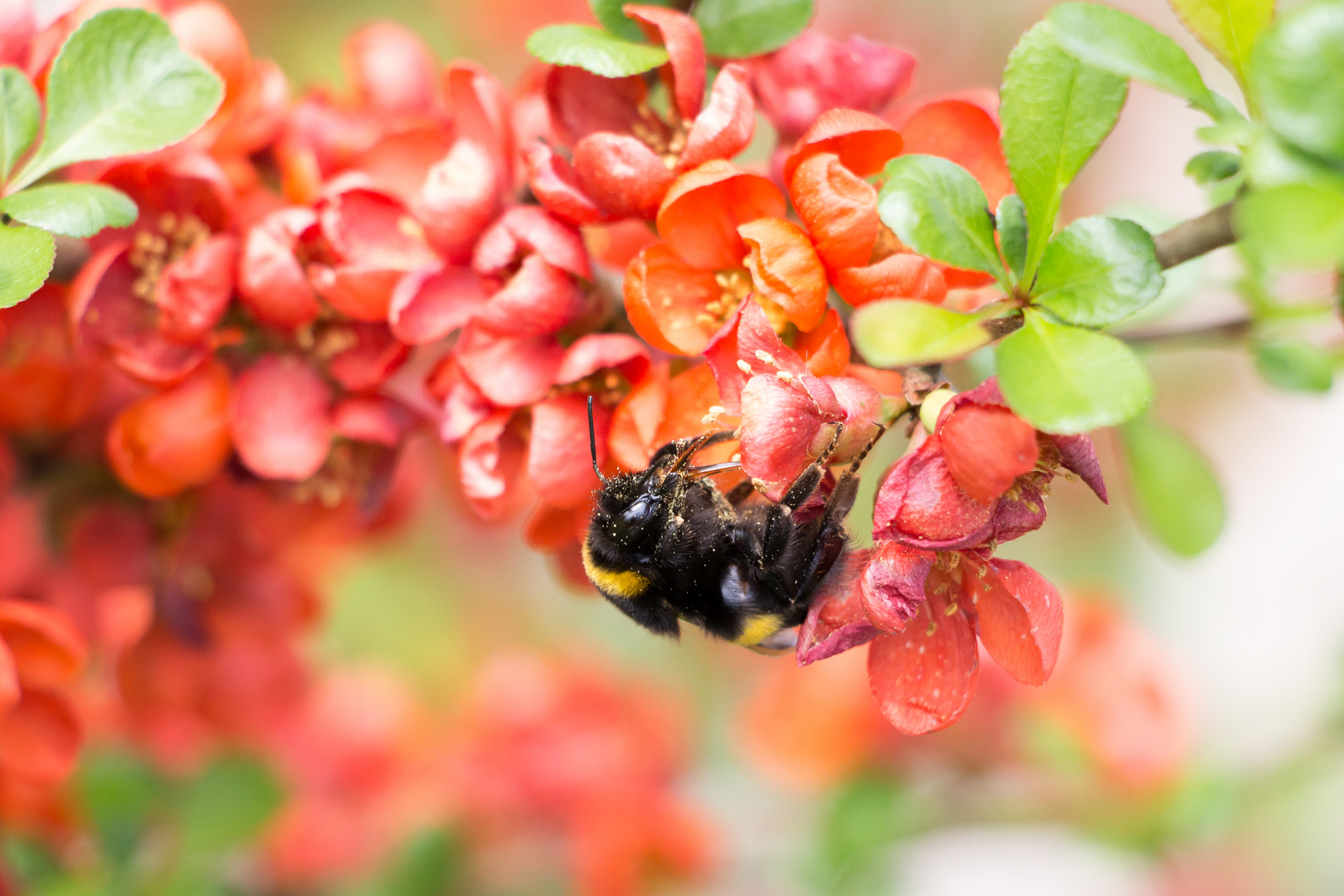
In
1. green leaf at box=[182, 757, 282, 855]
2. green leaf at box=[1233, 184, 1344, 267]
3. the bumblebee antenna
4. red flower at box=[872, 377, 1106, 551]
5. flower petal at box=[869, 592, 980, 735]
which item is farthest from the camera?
green leaf at box=[182, 757, 282, 855]

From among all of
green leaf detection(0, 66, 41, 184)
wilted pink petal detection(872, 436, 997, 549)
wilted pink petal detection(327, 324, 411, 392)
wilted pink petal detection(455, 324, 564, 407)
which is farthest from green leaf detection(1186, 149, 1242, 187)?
green leaf detection(0, 66, 41, 184)

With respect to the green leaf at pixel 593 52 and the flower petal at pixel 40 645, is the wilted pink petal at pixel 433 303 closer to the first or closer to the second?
the green leaf at pixel 593 52

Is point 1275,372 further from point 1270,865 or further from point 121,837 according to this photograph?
point 1270,865

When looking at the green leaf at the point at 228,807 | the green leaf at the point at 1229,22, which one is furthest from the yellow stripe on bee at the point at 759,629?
the green leaf at the point at 228,807

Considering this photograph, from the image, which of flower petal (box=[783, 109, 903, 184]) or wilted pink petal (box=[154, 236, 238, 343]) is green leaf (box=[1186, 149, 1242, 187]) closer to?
flower petal (box=[783, 109, 903, 184])

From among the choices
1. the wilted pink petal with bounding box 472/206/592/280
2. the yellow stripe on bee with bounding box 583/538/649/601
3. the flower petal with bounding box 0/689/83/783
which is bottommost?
the flower petal with bounding box 0/689/83/783

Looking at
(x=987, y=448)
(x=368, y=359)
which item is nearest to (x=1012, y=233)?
(x=987, y=448)
